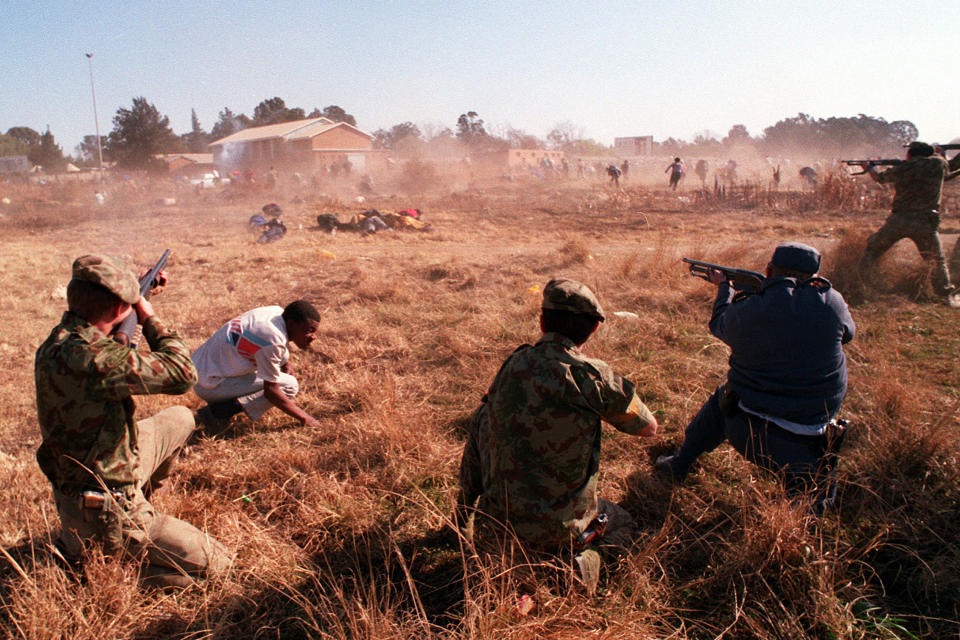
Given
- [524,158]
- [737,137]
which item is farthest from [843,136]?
[524,158]

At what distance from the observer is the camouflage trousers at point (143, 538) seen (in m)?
2.06

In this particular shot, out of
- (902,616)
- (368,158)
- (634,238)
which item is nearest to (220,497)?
(902,616)

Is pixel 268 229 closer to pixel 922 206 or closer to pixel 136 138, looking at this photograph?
pixel 922 206

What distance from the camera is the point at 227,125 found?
7375 centimetres

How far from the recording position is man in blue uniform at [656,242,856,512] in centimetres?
240

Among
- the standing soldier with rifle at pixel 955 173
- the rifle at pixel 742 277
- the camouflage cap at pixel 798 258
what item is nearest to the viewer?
the camouflage cap at pixel 798 258

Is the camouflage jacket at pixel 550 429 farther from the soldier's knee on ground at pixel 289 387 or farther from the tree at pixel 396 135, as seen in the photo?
the tree at pixel 396 135

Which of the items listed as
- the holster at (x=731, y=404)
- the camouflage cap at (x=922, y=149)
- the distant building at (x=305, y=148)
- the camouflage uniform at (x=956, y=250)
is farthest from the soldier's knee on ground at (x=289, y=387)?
the distant building at (x=305, y=148)

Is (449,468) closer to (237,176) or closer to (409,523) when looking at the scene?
(409,523)

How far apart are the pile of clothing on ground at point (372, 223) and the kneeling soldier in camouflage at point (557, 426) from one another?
1120cm

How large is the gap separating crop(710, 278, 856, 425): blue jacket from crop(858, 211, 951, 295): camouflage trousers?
4825 mm

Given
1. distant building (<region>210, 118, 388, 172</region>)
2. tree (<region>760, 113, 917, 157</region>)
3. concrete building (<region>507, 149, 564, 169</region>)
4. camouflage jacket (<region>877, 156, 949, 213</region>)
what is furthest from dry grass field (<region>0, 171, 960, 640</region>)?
tree (<region>760, 113, 917, 157</region>)

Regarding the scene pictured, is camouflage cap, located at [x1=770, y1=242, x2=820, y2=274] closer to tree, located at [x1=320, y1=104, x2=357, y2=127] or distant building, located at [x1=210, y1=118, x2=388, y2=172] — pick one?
distant building, located at [x1=210, y1=118, x2=388, y2=172]

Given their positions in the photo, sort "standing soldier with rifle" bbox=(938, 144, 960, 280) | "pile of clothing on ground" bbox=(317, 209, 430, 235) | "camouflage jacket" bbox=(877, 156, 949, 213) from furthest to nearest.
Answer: "pile of clothing on ground" bbox=(317, 209, 430, 235) → "standing soldier with rifle" bbox=(938, 144, 960, 280) → "camouflage jacket" bbox=(877, 156, 949, 213)
